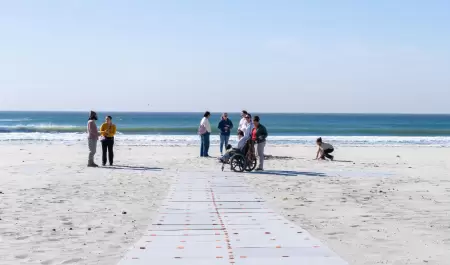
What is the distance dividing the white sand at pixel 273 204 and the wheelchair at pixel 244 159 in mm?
574

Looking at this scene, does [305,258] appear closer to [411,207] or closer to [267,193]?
[411,207]

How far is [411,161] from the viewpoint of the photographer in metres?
20.0

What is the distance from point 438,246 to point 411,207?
9.85ft

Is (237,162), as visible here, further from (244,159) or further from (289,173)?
(289,173)

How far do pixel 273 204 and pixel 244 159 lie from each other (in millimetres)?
5439

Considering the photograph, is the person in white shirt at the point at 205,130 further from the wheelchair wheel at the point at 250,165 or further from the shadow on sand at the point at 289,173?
the shadow on sand at the point at 289,173

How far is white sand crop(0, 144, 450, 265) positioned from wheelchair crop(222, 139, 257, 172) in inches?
22.6

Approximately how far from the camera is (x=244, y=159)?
15164 mm

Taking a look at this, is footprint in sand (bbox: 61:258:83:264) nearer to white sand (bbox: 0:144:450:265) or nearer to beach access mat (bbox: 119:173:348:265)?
white sand (bbox: 0:144:450:265)

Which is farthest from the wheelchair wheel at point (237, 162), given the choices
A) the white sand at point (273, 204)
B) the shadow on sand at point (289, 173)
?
the white sand at point (273, 204)

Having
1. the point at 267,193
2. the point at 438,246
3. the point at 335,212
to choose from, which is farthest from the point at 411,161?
the point at 438,246

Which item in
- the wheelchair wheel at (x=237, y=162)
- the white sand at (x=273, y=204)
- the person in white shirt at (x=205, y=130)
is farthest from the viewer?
the person in white shirt at (x=205, y=130)

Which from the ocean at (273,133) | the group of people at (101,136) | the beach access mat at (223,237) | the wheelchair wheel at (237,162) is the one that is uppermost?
the group of people at (101,136)

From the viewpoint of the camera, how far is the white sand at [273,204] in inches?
252
